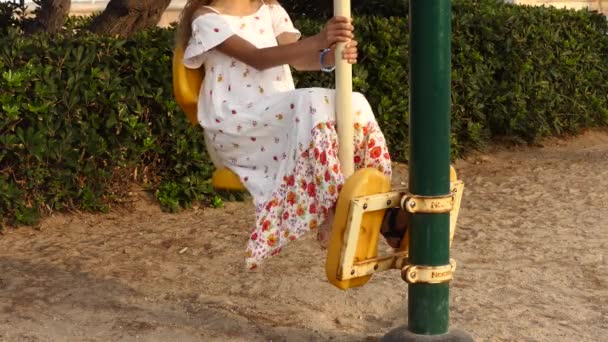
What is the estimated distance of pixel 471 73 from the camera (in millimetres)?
7723

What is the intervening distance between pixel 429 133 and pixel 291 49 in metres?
0.56

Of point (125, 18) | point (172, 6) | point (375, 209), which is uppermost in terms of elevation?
point (125, 18)

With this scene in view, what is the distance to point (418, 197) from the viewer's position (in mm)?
3256

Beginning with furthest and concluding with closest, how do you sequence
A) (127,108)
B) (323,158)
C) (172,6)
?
(172,6) < (127,108) < (323,158)

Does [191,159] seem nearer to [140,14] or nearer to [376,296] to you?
[140,14]

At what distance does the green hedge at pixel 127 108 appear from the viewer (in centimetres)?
549

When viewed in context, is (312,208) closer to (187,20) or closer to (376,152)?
(376,152)

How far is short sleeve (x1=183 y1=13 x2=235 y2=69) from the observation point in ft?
11.9

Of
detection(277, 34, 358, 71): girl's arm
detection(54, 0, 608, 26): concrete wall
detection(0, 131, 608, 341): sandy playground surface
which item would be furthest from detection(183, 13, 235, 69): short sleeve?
detection(54, 0, 608, 26): concrete wall

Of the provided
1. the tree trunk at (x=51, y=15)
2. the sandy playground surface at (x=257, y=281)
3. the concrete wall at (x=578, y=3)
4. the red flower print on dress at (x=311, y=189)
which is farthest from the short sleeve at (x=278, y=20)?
the concrete wall at (x=578, y=3)

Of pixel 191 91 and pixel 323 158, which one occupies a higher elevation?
pixel 191 91

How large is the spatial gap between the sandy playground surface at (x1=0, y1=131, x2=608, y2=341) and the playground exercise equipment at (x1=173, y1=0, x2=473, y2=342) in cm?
59

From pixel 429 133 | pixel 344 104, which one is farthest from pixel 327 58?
pixel 429 133

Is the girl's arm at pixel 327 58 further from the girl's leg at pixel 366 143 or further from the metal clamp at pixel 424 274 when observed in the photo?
the metal clamp at pixel 424 274
